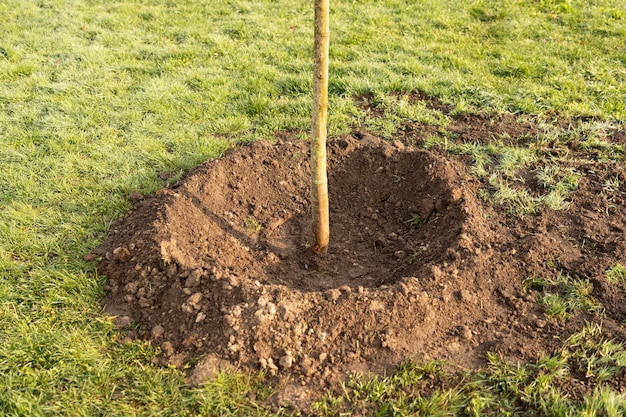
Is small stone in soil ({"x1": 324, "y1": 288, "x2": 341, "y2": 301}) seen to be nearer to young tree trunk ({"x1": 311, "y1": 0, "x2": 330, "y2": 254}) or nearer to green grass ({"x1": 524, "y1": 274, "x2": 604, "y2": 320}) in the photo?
young tree trunk ({"x1": 311, "y1": 0, "x2": 330, "y2": 254})

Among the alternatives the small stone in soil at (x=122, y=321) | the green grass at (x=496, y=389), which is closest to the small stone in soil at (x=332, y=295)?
the green grass at (x=496, y=389)

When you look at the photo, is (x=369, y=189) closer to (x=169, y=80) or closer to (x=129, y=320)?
(x=129, y=320)

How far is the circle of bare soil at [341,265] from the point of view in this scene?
10.2 feet

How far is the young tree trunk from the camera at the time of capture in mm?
3094

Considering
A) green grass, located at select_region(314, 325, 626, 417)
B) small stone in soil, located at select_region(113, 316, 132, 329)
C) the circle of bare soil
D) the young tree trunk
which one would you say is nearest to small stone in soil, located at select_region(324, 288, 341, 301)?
the circle of bare soil

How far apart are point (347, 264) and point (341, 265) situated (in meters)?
0.05

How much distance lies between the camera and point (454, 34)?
7.62 m

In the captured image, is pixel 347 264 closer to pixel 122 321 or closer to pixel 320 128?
pixel 320 128

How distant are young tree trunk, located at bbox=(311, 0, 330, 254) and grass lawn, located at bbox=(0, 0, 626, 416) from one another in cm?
125

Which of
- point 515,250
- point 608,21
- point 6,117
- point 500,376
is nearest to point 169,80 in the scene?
point 6,117

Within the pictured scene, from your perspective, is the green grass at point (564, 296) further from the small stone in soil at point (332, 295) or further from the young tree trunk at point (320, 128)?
the young tree trunk at point (320, 128)

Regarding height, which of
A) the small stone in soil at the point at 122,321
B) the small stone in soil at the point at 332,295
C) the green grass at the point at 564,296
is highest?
the small stone in soil at the point at 332,295

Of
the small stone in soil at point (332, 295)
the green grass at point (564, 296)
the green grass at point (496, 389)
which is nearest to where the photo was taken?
the green grass at point (496, 389)

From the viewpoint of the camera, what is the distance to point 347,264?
3.98 m
